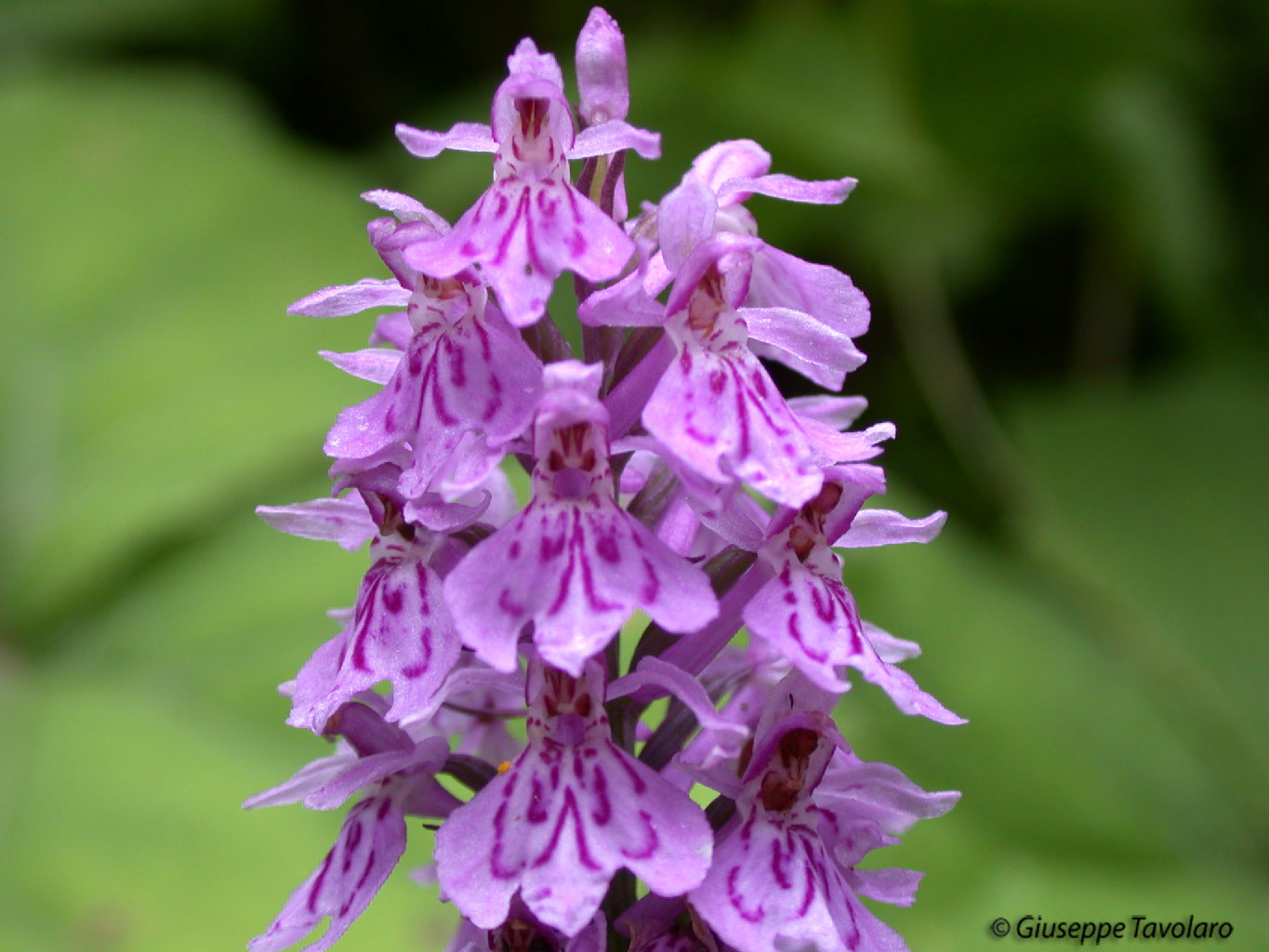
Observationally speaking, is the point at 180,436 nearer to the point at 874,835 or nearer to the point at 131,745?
the point at 131,745

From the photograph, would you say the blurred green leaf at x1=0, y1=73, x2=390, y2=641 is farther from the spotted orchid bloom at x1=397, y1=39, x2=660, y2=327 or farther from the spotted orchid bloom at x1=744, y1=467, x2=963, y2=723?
the spotted orchid bloom at x1=744, y1=467, x2=963, y2=723

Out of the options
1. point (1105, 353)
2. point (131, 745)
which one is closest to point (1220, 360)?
point (1105, 353)

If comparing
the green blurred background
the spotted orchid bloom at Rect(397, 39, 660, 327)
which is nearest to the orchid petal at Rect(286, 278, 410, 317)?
the spotted orchid bloom at Rect(397, 39, 660, 327)

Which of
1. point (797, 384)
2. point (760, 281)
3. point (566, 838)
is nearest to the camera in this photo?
point (566, 838)

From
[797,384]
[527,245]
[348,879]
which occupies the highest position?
[527,245]

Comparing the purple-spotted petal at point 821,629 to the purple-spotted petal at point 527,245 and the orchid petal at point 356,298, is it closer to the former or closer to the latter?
the purple-spotted petal at point 527,245

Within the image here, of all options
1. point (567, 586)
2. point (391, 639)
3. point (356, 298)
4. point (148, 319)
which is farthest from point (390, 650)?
point (148, 319)

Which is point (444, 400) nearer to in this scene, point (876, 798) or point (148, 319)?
point (876, 798)

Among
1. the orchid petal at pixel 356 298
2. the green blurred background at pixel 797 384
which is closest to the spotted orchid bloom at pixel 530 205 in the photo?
the orchid petal at pixel 356 298
